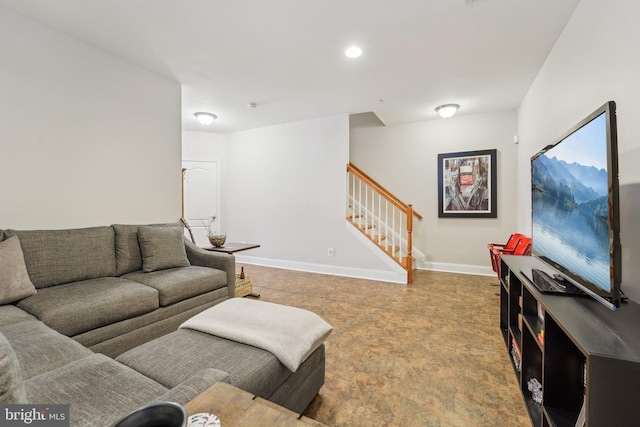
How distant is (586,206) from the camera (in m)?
1.31

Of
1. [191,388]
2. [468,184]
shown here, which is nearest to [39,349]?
[191,388]

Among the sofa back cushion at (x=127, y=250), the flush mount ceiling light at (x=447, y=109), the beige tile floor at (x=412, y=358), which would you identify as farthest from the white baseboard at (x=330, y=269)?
the sofa back cushion at (x=127, y=250)

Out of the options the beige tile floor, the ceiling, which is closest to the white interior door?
the ceiling

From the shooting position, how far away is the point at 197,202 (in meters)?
5.56

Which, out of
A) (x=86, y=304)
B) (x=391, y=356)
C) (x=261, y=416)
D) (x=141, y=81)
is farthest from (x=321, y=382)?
(x=141, y=81)

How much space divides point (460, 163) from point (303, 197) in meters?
2.66

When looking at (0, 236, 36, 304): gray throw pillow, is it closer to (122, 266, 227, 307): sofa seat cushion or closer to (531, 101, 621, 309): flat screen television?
(122, 266, 227, 307): sofa seat cushion

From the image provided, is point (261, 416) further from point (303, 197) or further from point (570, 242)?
point (303, 197)

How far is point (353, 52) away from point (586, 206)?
2.23 m

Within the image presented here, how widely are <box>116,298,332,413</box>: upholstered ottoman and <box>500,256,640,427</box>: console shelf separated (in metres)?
1.05

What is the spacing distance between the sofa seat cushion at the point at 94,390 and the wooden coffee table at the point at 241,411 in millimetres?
291

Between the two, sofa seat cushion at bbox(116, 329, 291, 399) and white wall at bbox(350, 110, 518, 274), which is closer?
sofa seat cushion at bbox(116, 329, 291, 399)

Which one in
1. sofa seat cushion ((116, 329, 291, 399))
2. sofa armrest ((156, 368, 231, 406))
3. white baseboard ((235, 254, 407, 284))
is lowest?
white baseboard ((235, 254, 407, 284))

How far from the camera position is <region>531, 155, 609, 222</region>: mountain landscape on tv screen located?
46.7 inches
